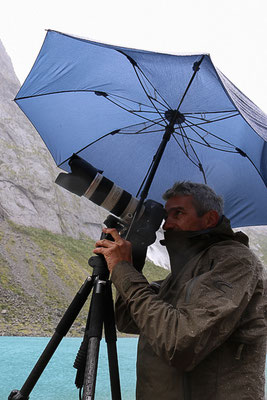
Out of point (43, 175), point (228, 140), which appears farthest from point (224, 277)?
point (43, 175)

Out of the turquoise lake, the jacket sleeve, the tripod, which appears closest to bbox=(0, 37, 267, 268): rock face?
the turquoise lake

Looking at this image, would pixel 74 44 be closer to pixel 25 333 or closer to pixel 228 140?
pixel 228 140

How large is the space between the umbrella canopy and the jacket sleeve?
1.00 meters

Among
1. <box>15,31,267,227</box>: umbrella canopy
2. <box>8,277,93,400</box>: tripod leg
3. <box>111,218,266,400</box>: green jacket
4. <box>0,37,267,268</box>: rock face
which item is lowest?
<box>0,37,267,268</box>: rock face

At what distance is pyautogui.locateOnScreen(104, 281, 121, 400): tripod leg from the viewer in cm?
176

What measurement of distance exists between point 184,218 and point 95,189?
50 cm

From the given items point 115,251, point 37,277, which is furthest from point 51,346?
point 37,277

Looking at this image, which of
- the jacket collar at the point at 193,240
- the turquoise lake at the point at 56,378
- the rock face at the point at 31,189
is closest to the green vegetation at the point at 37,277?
the rock face at the point at 31,189

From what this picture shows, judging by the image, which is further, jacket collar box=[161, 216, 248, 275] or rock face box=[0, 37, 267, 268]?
rock face box=[0, 37, 267, 268]

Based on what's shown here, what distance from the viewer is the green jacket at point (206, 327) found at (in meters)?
1.46

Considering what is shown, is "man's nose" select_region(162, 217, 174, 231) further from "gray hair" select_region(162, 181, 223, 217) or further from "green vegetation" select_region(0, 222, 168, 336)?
"green vegetation" select_region(0, 222, 168, 336)

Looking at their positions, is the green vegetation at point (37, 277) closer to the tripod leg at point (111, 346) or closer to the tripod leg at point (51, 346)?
the tripod leg at point (51, 346)

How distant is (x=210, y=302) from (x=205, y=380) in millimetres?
375

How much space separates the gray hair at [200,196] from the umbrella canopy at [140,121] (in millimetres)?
515
